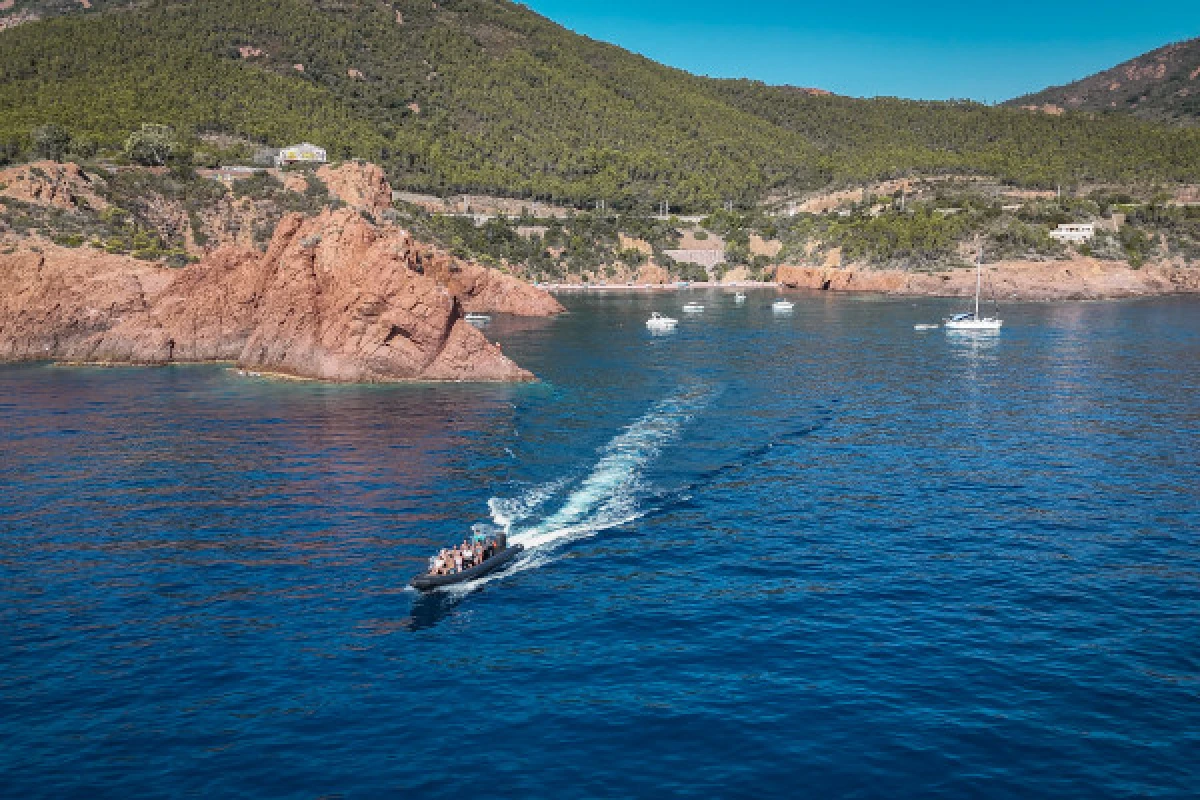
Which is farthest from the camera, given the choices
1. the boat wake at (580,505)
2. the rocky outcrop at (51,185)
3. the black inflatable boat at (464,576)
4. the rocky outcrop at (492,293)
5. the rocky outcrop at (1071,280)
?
the rocky outcrop at (1071,280)

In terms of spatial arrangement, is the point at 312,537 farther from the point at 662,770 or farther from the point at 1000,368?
the point at 1000,368

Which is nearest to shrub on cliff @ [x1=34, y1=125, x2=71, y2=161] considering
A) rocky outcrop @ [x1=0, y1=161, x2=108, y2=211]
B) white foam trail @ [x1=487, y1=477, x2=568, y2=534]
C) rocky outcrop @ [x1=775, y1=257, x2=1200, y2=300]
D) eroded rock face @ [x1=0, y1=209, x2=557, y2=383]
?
rocky outcrop @ [x1=0, y1=161, x2=108, y2=211]

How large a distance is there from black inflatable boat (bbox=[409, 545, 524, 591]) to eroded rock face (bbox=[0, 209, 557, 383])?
44.0 metres

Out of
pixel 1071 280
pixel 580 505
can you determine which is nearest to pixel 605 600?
pixel 580 505

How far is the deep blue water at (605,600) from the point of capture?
28219 mm

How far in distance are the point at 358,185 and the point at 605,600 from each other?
138 meters

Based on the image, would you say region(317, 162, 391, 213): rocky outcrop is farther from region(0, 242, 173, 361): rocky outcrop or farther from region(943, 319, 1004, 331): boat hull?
region(943, 319, 1004, 331): boat hull

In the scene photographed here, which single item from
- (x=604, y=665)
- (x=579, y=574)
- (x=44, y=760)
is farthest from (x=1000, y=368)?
(x=44, y=760)

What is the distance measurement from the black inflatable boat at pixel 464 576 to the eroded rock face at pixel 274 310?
144 ft

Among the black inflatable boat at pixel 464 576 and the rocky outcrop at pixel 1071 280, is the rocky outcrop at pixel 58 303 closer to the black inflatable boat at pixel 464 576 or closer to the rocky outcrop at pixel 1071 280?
the black inflatable boat at pixel 464 576

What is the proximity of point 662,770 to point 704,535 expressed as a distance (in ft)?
67.3

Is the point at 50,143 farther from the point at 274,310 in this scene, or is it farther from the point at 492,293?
the point at 274,310

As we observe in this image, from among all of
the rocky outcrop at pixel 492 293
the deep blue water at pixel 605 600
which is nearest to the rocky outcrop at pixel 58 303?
the deep blue water at pixel 605 600

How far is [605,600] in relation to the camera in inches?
1558
